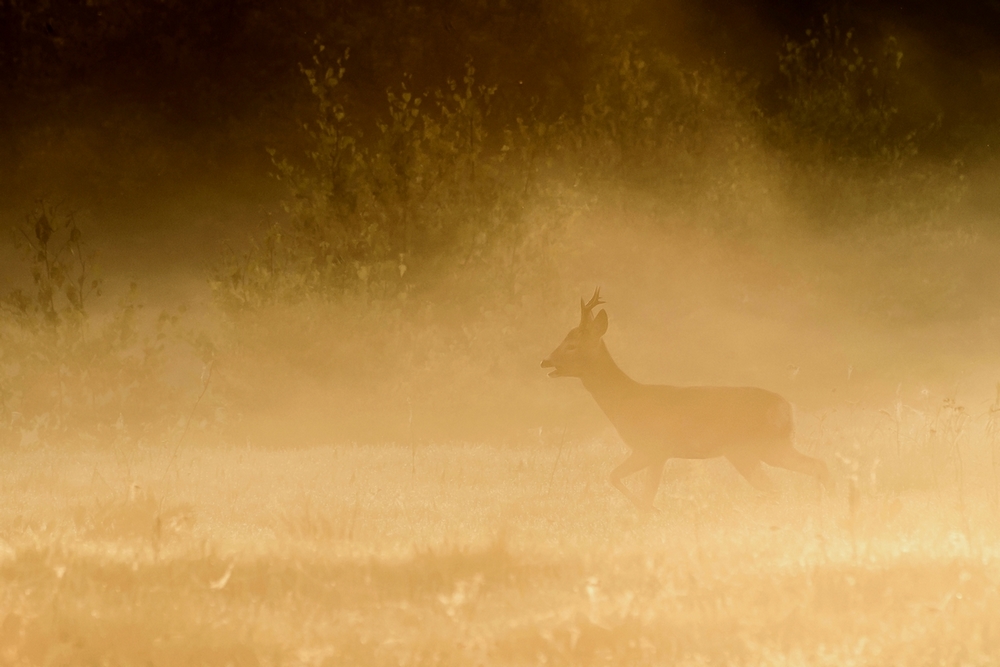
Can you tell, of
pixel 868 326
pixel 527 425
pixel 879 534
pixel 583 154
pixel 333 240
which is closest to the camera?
pixel 879 534

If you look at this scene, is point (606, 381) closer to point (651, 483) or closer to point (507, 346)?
point (651, 483)

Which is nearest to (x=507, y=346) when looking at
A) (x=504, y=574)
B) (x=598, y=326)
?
(x=598, y=326)

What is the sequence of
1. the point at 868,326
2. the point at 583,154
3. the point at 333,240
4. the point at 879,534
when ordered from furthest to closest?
the point at 868,326 → the point at 583,154 → the point at 333,240 → the point at 879,534

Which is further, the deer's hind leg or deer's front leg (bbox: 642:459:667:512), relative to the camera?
the deer's hind leg

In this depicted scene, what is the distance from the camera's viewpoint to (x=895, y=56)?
2098cm

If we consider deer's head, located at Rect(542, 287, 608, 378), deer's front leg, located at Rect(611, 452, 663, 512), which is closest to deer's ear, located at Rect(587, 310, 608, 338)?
deer's head, located at Rect(542, 287, 608, 378)

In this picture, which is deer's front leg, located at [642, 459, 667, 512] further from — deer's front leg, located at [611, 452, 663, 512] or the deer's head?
the deer's head

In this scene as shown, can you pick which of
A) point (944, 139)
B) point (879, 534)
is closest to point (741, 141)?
point (944, 139)

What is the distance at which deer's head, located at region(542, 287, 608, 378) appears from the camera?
9922 mm

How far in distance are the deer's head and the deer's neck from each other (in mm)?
72

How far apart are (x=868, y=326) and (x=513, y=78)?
7235mm

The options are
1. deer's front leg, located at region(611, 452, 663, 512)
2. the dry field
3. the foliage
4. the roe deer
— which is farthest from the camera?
the foliage

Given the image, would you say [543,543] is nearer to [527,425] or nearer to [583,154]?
[527,425]

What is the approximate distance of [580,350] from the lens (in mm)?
9953
